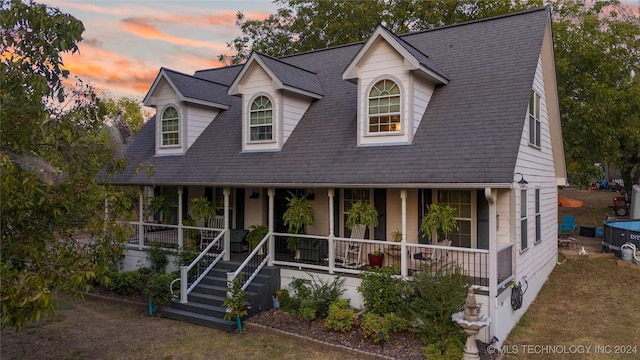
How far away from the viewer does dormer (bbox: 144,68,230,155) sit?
14523mm

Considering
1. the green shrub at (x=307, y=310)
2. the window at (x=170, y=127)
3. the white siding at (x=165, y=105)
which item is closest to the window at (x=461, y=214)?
the green shrub at (x=307, y=310)

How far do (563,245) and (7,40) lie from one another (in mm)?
20278

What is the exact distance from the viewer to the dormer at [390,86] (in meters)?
10.2

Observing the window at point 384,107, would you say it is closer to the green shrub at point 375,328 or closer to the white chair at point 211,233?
the green shrub at point 375,328

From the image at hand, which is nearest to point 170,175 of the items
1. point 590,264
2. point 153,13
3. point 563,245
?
point 153,13

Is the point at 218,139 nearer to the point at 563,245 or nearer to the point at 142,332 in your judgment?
the point at 142,332

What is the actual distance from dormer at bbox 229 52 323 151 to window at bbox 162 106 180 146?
2894 mm

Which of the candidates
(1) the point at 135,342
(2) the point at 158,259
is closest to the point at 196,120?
(2) the point at 158,259

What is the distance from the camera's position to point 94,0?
906cm

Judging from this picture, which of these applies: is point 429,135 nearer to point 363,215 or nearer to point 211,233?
point 363,215

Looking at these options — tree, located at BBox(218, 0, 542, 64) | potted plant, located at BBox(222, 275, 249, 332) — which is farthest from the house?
tree, located at BBox(218, 0, 542, 64)

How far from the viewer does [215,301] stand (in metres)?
10.2

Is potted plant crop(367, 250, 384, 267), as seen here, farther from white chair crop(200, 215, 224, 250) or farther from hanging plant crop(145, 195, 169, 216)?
hanging plant crop(145, 195, 169, 216)

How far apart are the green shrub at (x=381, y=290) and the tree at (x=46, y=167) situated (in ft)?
16.4
